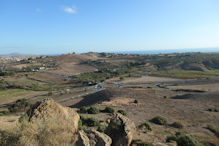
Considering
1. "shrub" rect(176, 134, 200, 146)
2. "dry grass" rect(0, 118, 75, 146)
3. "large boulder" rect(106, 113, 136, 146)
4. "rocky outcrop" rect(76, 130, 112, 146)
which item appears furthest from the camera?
"shrub" rect(176, 134, 200, 146)

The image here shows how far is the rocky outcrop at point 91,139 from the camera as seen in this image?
843 centimetres

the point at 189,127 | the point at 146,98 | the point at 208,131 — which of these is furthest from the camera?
the point at 146,98

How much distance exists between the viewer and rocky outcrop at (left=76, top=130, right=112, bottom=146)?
843 cm

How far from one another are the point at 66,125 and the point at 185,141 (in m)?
9.79

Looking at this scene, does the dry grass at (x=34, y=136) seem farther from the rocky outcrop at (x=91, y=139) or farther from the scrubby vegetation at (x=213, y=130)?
the scrubby vegetation at (x=213, y=130)

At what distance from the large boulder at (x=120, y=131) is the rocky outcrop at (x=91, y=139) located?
5.25 feet

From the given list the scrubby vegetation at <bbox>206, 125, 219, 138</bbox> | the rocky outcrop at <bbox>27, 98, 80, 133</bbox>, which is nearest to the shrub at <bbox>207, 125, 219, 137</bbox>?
the scrubby vegetation at <bbox>206, 125, 219, 138</bbox>

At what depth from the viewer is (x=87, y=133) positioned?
9.43 metres

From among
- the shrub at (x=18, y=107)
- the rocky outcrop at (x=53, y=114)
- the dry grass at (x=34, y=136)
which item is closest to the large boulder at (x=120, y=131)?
the rocky outcrop at (x=53, y=114)

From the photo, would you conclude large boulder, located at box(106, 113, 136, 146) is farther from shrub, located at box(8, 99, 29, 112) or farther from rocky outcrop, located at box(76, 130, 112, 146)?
shrub, located at box(8, 99, 29, 112)

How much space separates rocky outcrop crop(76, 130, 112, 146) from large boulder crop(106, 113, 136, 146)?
160 cm

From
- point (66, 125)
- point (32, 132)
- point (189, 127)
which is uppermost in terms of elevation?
point (32, 132)

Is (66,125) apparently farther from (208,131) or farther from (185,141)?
(208,131)

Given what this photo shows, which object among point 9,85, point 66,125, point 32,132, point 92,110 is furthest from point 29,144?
point 9,85
